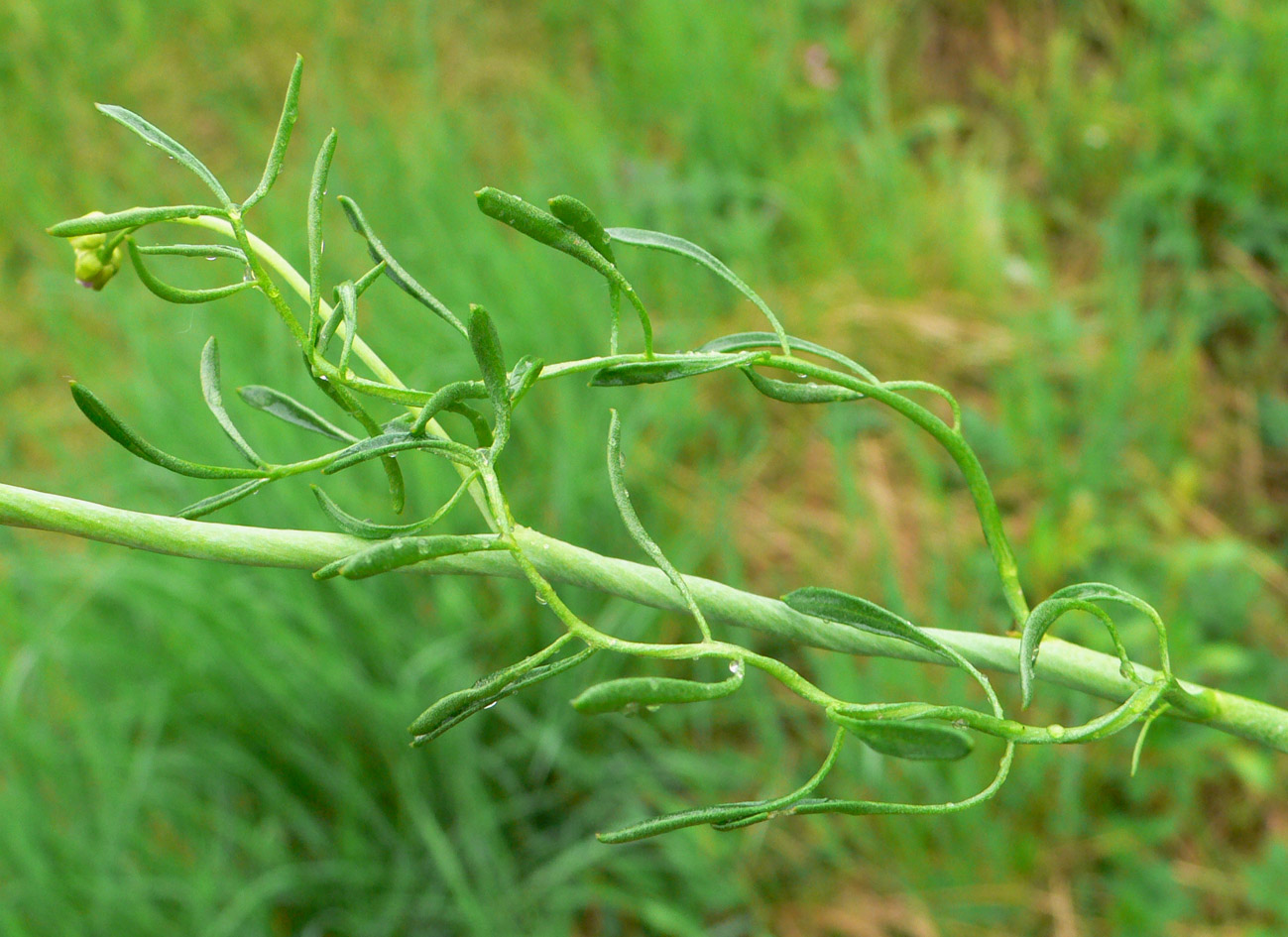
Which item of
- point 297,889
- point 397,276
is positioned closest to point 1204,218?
point 297,889

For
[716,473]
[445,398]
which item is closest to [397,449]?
[445,398]

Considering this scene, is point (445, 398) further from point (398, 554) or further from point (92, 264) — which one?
point (92, 264)

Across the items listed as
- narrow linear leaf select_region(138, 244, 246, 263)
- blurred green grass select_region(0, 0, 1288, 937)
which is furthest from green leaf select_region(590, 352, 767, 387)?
blurred green grass select_region(0, 0, 1288, 937)

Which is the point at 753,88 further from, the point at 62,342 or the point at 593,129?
the point at 62,342

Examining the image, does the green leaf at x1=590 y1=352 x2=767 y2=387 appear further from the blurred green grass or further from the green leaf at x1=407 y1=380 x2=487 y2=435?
the blurred green grass

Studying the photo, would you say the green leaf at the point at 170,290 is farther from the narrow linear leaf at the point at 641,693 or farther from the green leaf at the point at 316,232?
the narrow linear leaf at the point at 641,693
